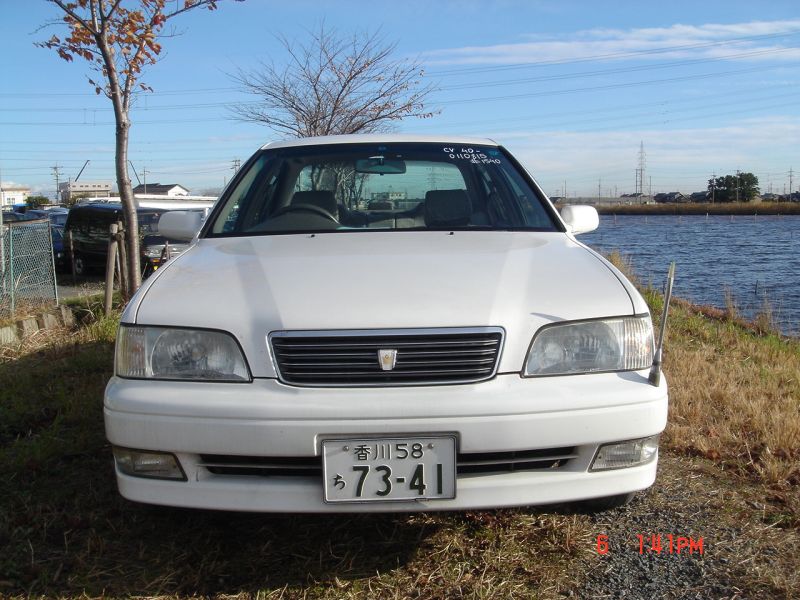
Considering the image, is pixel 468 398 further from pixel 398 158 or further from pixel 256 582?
pixel 398 158

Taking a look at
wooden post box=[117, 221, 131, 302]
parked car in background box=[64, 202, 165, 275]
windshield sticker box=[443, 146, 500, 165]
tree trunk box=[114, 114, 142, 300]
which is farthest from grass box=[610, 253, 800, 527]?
parked car in background box=[64, 202, 165, 275]

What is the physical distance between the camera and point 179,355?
7.43 feet

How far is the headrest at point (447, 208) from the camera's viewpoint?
3.35 m

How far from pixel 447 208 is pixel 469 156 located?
476 mm

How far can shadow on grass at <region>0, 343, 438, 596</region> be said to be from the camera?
234 centimetres

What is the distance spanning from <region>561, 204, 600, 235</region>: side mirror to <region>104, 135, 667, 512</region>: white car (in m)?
0.90

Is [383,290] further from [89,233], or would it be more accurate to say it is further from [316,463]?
[89,233]

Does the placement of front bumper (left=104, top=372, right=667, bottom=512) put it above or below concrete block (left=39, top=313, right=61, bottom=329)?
above

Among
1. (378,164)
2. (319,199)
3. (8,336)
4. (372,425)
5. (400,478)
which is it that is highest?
(378,164)

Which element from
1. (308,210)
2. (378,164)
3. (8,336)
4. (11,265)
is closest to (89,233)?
(11,265)

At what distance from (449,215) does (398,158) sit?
49cm

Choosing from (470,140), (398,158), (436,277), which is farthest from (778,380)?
(436,277)

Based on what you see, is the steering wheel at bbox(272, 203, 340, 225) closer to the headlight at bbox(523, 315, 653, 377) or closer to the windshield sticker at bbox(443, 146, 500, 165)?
the windshield sticker at bbox(443, 146, 500, 165)

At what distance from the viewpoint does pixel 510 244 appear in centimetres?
292
